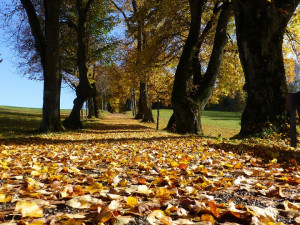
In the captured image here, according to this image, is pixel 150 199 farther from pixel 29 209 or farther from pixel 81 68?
pixel 81 68

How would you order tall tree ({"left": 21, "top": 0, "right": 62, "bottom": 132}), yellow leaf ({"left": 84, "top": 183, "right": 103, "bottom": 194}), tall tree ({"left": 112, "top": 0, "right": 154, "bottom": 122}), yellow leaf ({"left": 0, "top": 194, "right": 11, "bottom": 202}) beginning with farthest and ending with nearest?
1. tall tree ({"left": 112, "top": 0, "right": 154, "bottom": 122})
2. tall tree ({"left": 21, "top": 0, "right": 62, "bottom": 132})
3. yellow leaf ({"left": 84, "top": 183, "right": 103, "bottom": 194})
4. yellow leaf ({"left": 0, "top": 194, "right": 11, "bottom": 202})

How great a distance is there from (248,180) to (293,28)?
15.3 m

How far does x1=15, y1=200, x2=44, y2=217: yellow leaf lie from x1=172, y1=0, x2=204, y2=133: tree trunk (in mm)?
9074

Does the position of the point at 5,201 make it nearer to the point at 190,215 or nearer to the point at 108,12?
the point at 190,215

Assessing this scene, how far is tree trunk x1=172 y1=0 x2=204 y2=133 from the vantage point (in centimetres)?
1050

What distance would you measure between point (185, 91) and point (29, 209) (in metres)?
9.38

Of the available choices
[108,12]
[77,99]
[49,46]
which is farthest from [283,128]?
[108,12]

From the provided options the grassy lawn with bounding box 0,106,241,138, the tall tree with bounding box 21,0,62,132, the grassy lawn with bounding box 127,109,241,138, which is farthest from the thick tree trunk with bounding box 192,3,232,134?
the grassy lawn with bounding box 127,109,241,138

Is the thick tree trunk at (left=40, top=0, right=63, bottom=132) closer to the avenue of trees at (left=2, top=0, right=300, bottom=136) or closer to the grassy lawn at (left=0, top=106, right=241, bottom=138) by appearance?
the avenue of trees at (left=2, top=0, right=300, bottom=136)

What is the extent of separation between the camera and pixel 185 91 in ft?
34.7

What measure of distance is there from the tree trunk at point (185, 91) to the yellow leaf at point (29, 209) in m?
9.07

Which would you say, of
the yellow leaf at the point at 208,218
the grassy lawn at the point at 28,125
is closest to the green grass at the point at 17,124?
the grassy lawn at the point at 28,125

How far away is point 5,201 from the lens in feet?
6.46

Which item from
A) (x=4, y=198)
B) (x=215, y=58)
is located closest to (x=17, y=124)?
(x=215, y=58)
